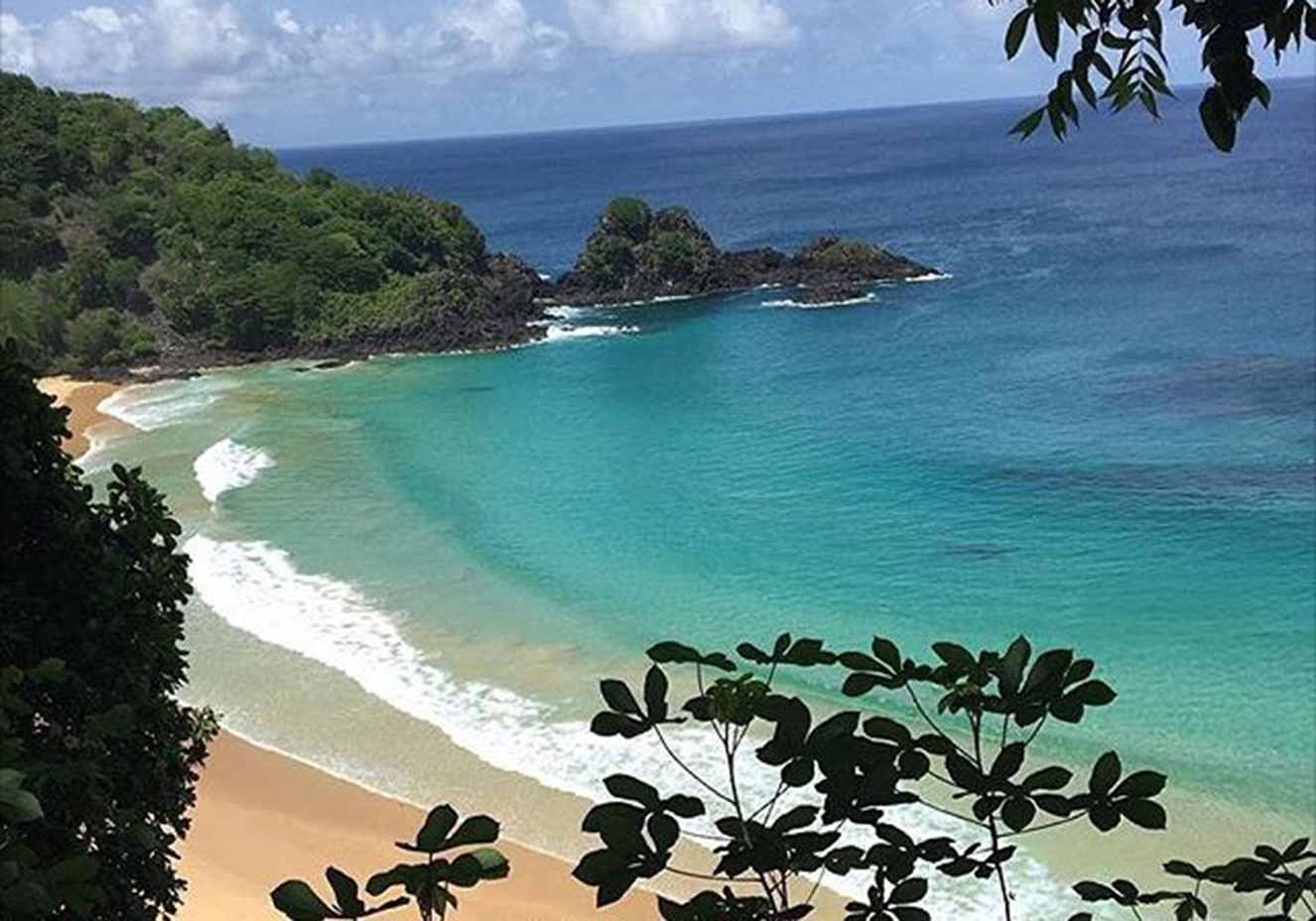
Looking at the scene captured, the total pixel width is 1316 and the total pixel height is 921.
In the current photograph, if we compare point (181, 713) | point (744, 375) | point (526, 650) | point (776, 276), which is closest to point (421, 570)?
point (526, 650)

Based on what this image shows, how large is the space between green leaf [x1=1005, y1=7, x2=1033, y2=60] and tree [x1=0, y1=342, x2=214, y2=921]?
13.6 ft

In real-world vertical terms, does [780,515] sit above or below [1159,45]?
below

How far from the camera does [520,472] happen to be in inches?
1022

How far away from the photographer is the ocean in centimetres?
1440

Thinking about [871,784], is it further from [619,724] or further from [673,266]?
[673,266]

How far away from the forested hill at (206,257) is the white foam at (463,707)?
22.6m

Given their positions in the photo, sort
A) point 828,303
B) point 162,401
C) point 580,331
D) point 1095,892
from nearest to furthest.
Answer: point 1095,892, point 162,401, point 580,331, point 828,303

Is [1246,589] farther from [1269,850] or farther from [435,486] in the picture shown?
[1269,850]

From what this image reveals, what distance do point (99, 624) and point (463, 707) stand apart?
9243mm

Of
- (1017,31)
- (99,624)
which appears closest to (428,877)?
(1017,31)

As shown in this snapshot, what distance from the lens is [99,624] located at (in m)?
5.91

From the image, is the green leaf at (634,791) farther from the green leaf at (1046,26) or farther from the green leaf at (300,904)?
the green leaf at (1046,26)

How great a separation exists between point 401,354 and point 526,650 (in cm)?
2605

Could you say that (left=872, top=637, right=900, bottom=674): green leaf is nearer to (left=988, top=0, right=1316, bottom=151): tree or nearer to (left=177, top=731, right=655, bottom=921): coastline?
(left=988, top=0, right=1316, bottom=151): tree
